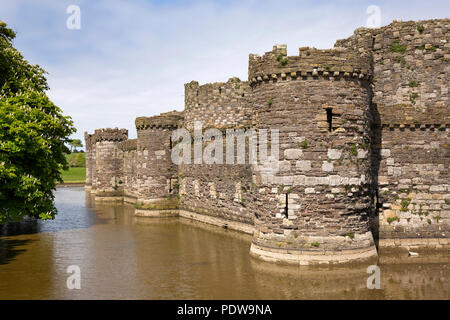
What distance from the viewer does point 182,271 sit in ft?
50.0

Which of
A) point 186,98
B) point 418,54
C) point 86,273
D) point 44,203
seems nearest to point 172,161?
point 186,98

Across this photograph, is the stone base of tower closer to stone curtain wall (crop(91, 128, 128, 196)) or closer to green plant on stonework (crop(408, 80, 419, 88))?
green plant on stonework (crop(408, 80, 419, 88))

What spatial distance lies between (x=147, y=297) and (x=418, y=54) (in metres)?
16.5

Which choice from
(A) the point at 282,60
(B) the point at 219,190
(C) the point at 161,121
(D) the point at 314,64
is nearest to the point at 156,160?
(C) the point at 161,121

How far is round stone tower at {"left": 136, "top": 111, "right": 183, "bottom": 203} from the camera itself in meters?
30.9

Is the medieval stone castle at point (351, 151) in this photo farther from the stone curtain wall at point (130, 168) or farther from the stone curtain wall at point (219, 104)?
the stone curtain wall at point (130, 168)

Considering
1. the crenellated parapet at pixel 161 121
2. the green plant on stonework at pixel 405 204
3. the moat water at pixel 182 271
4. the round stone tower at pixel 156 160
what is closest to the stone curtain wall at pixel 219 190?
the round stone tower at pixel 156 160

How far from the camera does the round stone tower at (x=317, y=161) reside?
1482 cm

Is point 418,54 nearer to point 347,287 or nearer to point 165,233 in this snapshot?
point 347,287

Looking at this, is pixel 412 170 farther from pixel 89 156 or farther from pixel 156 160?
pixel 89 156

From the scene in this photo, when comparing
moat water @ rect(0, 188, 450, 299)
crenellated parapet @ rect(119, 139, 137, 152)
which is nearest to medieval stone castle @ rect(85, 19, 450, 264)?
moat water @ rect(0, 188, 450, 299)

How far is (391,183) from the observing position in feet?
58.2

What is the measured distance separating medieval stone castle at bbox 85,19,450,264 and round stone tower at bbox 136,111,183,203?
759 centimetres

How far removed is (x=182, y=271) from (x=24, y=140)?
420 inches
